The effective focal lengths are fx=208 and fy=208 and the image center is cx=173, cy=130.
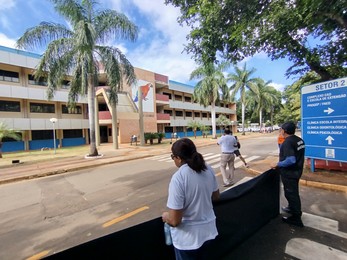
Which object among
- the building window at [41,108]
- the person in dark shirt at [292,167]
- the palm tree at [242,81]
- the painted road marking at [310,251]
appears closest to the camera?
the painted road marking at [310,251]

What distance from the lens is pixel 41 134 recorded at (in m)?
24.0

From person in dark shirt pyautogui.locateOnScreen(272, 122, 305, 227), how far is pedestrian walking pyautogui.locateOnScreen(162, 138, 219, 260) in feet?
7.62

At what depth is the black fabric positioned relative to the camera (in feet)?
5.98

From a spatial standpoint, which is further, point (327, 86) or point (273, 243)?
point (327, 86)

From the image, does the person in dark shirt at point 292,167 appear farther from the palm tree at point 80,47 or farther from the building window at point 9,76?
the building window at point 9,76

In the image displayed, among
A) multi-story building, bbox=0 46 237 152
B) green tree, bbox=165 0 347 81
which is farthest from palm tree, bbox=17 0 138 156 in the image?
green tree, bbox=165 0 347 81

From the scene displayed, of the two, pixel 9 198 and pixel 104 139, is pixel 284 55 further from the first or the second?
pixel 104 139

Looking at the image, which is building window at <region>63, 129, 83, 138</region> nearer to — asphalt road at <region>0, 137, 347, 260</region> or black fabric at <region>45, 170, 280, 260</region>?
asphalt road at <region>0, 137, 347, 260</region>

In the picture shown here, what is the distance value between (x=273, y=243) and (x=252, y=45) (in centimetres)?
590

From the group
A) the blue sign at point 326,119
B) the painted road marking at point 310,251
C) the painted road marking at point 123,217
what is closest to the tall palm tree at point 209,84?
the blue sign at point 326,119

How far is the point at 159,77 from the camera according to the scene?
33031mm

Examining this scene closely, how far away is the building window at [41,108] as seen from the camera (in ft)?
76.5

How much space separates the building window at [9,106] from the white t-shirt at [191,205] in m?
25.9

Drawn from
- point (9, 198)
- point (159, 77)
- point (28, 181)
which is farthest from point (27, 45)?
point (159, 77)
